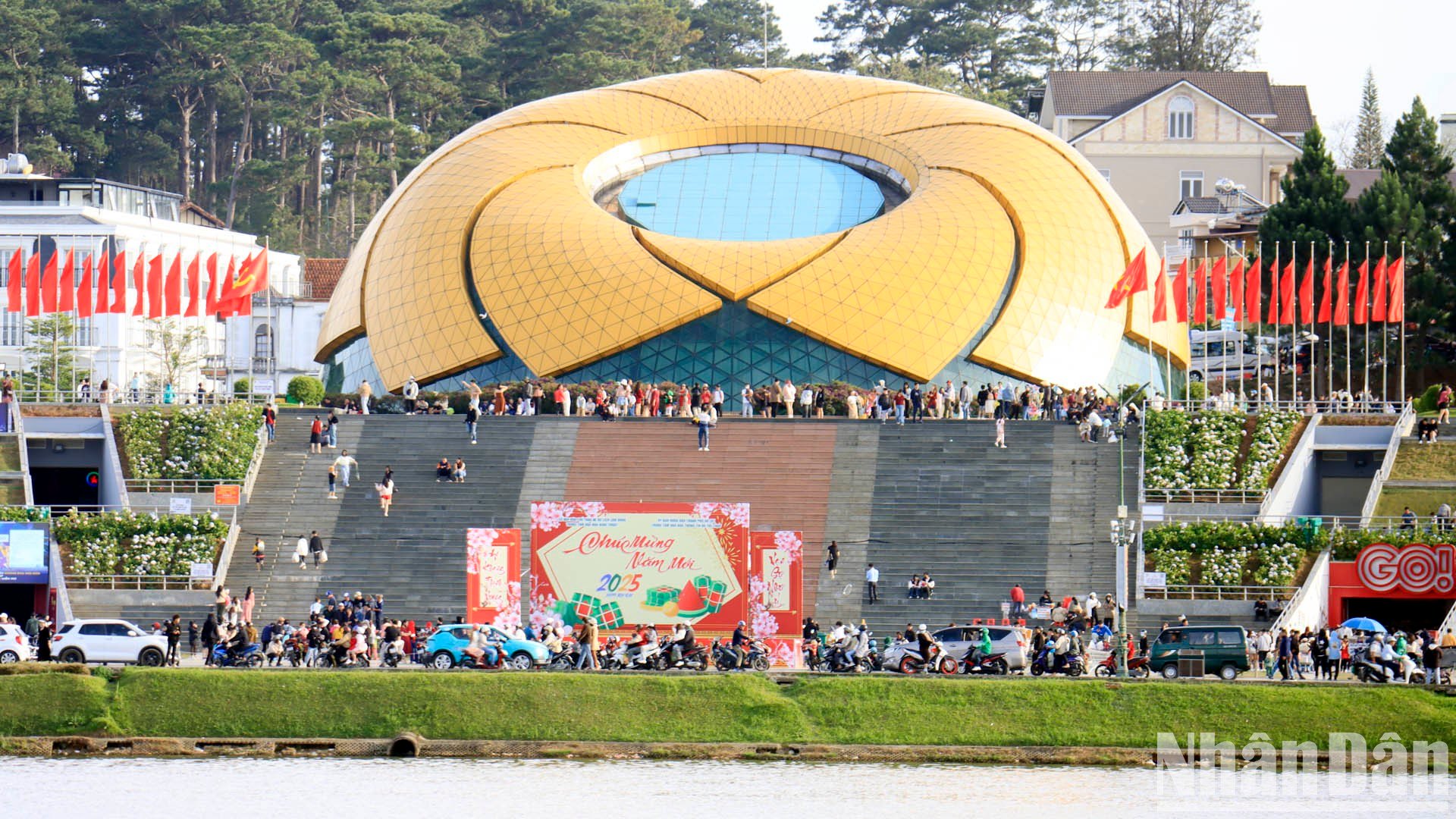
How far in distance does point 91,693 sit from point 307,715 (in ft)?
11.7

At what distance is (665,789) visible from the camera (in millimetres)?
32562

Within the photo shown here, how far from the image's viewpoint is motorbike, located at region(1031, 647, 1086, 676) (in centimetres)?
3906

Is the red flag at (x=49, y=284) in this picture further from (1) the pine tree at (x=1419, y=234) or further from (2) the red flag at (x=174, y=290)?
(1) the pine tree at (x=1419, y=234)

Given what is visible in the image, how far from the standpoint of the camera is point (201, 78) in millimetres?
97312

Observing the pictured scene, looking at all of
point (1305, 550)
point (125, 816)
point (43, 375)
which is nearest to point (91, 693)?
point (125, 816)

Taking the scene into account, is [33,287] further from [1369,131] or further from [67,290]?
[1369,131]

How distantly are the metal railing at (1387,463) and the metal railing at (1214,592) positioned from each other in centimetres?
364

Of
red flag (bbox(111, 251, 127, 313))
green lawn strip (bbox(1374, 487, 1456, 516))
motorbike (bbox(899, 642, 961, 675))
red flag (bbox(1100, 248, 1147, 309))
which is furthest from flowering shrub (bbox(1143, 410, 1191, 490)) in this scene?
red flag (bbox(111, 251, 127, 313))

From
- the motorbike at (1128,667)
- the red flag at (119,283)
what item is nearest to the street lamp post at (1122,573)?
the motorbike at (1128,667)

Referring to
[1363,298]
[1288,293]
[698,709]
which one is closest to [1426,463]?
[1363,298]

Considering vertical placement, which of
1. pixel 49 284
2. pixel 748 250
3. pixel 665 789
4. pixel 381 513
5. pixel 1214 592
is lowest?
pixel 665 789

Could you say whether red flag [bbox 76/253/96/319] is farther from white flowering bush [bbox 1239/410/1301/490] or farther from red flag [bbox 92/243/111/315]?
white flowering bush [bbox 1239/410/1301/490]

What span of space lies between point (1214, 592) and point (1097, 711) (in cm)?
920

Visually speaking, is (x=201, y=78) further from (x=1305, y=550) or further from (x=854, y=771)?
(x=854, y=771)
